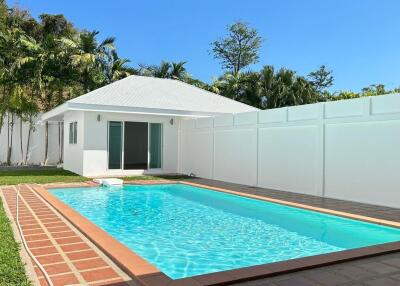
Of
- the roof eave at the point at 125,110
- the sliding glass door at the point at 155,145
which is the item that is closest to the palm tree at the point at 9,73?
the roof eave at the point at 125,110

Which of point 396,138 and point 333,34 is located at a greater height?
point 333,34

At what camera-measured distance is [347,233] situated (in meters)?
7.23

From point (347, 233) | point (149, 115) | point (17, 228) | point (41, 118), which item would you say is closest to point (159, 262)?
point (17, 228)

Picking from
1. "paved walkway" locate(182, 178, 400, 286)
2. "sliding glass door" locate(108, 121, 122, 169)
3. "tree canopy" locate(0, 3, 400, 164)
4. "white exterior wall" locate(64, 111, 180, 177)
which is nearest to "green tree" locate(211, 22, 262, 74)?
"tree canopy" locate(0, 3, 400, 164)

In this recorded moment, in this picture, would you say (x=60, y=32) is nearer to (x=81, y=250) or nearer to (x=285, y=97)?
(x=285, y=97)

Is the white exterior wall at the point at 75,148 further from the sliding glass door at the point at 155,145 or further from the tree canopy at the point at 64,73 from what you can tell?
the tree canopy at the point at 64,73

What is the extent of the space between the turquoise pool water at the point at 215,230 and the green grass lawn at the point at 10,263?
1805 mm

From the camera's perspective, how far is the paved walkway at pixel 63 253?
13.8 feet

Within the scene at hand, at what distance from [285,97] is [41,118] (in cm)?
1677

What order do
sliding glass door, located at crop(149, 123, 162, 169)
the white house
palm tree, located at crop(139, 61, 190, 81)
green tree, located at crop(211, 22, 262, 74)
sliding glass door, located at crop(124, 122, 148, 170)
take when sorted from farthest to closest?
green tree, located at crop(211, 22, 262, 74) < palm tree, located at crop(139, 61, 190, 81) < sliding glass door, located at crop(124, 122, 148, 170) < sliding glass door, located at crop(149, 123, 162, 169) < the white house

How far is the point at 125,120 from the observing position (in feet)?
54.4

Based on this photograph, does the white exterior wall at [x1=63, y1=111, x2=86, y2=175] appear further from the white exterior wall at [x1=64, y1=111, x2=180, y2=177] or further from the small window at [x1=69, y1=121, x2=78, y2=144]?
the small window at [x1=69, y1=121, x2=78, y2=144]

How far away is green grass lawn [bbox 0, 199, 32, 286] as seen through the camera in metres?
3.99

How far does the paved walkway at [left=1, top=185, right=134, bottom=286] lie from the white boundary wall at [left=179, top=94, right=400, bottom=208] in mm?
7177
